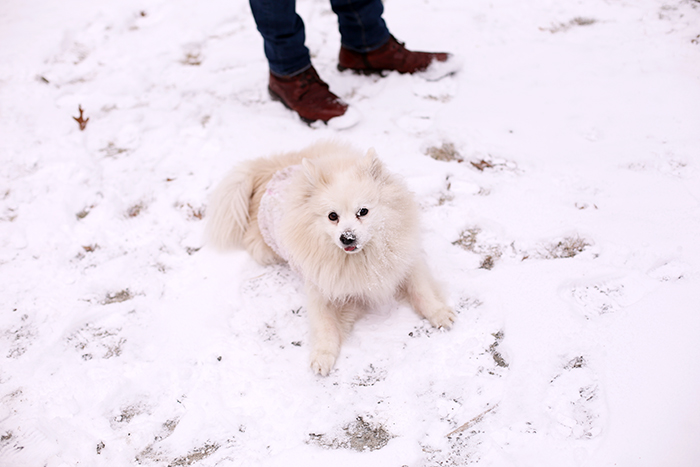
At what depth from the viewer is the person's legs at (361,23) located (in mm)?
3330

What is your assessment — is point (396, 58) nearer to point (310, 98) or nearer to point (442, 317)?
point (310, 98)

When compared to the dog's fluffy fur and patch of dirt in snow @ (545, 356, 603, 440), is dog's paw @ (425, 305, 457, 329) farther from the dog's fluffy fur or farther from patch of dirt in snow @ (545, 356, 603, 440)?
patch of dirt in snow @ (545, 356, 603, 440)

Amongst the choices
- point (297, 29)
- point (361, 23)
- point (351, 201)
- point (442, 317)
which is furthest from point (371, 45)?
point (442, 317)

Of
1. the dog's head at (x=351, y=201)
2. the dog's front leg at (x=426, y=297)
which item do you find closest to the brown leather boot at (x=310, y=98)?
the dog's head at (x=351, y=201)

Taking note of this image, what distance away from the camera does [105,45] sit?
4.25 metres

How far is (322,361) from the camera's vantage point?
2.01m

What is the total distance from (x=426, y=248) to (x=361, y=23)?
2047 millimetres

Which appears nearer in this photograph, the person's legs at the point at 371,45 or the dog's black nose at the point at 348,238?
the dog's black nose at the point at 348,238

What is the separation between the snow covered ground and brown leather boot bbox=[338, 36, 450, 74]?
16cm

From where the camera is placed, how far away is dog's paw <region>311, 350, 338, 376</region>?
199cm

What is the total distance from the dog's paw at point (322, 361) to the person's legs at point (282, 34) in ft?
7.44

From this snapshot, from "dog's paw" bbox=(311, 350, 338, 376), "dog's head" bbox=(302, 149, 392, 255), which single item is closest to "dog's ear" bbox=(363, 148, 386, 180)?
"dog's head" bbox=(302, 149, 392, 255)

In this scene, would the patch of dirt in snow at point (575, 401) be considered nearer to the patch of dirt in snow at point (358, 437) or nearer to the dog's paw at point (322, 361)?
the patch of dirt in snow at point (358, 437)

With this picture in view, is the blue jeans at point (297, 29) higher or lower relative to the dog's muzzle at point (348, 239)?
higher
